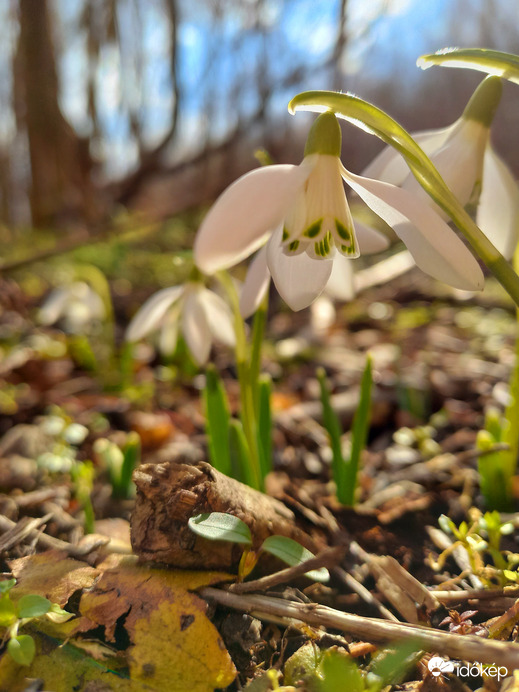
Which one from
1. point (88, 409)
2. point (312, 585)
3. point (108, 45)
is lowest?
point (88, 409)

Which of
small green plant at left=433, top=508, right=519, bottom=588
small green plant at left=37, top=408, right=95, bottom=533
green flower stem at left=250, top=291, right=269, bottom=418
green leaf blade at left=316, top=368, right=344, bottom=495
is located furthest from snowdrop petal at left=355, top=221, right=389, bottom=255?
small green plant at left=37, top=408, right=95, bottom=533

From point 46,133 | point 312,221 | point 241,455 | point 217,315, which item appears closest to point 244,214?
point 312,221

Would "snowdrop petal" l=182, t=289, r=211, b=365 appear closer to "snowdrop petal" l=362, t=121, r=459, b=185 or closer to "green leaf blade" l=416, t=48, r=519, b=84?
"snowdrop petal" l=362, t=121, r=459, b=185

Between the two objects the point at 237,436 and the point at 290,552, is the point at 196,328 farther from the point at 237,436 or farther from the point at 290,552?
the point at 290,552

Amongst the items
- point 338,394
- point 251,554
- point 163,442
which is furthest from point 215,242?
point 338,394

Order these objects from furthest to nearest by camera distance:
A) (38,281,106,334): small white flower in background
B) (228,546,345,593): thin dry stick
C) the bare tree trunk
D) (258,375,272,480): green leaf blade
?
the bare tree trunk, (38,281,106,334): small white flower in background, (258,375,272,480): green leaf blade, (228,546,345,593): thin dry stick

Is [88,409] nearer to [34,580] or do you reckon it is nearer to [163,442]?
[163,442]
